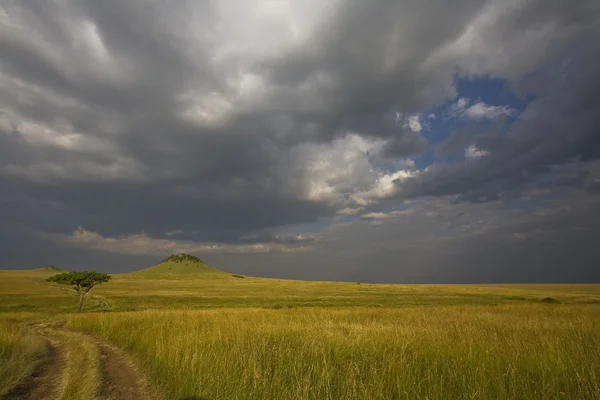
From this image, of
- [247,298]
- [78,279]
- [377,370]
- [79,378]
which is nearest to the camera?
[377,370]

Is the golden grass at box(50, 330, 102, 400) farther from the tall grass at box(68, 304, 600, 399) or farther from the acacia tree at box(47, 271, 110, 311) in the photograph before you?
the acacia tree at box(47, 271, 110, 311)

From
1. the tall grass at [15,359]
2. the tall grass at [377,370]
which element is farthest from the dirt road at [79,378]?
the tall grass at [377,370]

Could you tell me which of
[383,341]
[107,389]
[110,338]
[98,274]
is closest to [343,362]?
[383,341]

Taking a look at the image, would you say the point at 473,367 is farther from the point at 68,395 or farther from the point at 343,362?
the point at 68,395

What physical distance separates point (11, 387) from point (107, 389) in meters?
2.46

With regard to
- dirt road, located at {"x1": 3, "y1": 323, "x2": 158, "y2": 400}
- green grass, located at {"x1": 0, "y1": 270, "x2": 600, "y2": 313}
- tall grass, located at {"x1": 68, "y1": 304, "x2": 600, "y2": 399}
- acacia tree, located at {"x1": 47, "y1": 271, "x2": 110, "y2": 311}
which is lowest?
green grass, located at {"x1": 0, "y1": 270, "x2": 600, "y2": 313}

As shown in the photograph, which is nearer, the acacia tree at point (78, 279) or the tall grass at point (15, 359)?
the tall grass at point (15, 359)

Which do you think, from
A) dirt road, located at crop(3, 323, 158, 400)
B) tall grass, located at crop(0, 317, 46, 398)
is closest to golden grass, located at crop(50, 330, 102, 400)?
dirt road, located at crop(3, 323, 158, 400)

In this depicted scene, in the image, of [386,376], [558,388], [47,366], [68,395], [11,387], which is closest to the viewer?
[558,388]

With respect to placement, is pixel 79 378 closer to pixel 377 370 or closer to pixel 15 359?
pixel 15 359

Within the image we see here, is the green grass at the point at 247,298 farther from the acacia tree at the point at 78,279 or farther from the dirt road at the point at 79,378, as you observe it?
the dirt road at the point at 79,378

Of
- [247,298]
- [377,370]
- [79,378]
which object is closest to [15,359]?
[79,378]

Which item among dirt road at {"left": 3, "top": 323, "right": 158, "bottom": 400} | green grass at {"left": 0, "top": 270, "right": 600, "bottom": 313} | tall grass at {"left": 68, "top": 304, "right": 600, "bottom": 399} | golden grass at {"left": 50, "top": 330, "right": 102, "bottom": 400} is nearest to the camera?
tall grass at {"left": 68, "top": 304, "right": 600, "bottom": 399}

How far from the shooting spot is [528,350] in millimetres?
8859
